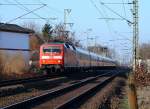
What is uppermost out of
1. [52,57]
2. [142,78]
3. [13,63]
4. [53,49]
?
[53,49]

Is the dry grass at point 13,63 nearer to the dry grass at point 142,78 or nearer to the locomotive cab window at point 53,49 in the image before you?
the locomotive cab window at point 53,49

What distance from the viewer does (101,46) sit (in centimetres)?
15238

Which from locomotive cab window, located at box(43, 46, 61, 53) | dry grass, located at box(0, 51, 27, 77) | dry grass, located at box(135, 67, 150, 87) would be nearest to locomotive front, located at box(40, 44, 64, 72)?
locomotive cab window, located at box(43, 46, 61, 53)

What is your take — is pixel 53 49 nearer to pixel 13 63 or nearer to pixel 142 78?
pixel 13 63

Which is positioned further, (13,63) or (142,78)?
(13,63)

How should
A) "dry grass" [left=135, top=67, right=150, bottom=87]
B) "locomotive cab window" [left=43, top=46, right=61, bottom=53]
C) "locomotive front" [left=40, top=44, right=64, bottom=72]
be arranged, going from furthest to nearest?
1. "locomotive cab window" [left=43, top=46, right=61, bottom=53]
2. "locomotive front" [left=40, top=44, right=64, bottom=72]
3. "dry grass" [left=135, top=67, right=150, bottom=87]

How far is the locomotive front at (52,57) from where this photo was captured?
46031mm

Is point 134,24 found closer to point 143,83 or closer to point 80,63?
point 143,83

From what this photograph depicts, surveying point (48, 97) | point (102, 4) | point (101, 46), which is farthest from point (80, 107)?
point (101, 46)

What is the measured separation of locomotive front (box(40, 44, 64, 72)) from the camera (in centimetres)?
4603

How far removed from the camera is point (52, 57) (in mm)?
46562

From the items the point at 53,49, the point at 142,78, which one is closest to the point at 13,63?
the point at 53,49

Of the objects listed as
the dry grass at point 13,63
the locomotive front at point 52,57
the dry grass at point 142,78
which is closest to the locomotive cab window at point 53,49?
the locomotive front at point 52,57

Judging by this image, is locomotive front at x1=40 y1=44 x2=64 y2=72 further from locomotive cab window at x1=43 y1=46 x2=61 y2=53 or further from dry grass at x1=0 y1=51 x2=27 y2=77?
dry grass at x1=0 y1=51 x2=27 y2=77
